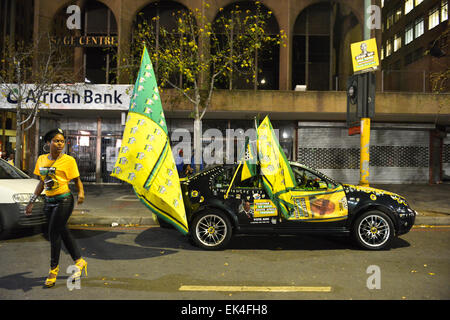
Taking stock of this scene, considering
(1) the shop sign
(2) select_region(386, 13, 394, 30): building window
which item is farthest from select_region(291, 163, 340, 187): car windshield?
(2) select_region(386, 13, 394, 30): building window

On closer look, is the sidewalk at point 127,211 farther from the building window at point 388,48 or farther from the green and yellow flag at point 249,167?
the building window at point 388,48

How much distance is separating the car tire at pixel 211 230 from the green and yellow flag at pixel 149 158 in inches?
34.6

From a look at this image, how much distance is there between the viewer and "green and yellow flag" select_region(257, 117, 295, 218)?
593 centimetres

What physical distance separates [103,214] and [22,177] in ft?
6.69

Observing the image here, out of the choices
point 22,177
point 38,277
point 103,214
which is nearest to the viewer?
point 38,277

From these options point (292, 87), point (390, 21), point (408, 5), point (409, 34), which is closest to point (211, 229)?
point (292, 87)

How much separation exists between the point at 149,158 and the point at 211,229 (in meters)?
1.83

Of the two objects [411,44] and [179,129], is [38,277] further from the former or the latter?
[411,44]

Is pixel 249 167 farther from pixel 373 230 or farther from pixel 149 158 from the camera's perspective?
pixel 373 230

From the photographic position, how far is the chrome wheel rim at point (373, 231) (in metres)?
6.07

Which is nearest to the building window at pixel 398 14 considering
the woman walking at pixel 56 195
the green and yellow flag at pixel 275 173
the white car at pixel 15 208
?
the green and yellow flag at pixel 275 173

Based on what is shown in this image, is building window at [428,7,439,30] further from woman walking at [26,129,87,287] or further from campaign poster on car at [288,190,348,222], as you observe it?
woman walking at [26,129,87,287]

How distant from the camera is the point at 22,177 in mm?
7707
